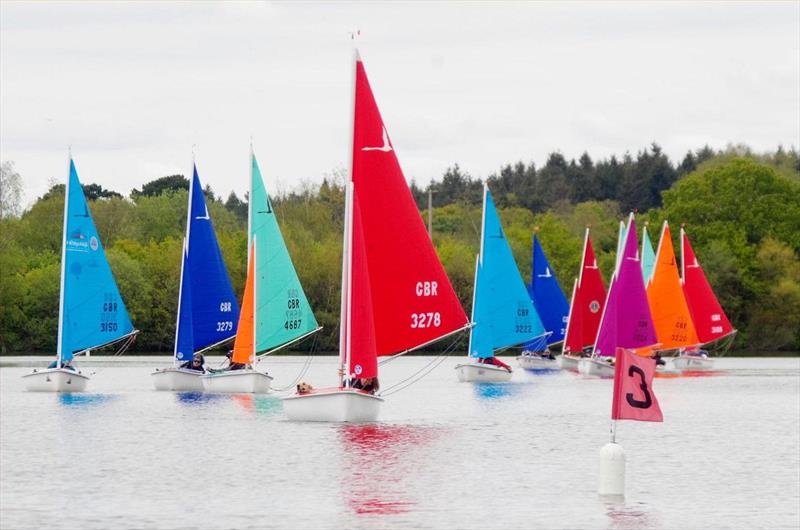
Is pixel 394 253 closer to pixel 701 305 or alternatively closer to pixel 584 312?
pixel 584 312

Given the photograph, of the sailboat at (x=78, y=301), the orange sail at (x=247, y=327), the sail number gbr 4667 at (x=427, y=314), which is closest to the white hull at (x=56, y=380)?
the sailboat at (x=78, y=301)

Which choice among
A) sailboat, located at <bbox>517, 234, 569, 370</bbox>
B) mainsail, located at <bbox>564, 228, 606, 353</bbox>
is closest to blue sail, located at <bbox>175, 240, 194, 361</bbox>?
sailboat, located at <bbox>517, 234, 569, 370</bbox>

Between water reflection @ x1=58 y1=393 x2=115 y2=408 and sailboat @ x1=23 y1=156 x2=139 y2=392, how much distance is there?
0.40 metres

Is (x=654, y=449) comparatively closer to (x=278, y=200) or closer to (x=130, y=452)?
(x=130, y=452)

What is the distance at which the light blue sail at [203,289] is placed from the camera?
5534 centimetres

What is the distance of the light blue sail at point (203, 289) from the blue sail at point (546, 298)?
26.8m

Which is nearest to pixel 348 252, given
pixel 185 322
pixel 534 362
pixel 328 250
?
pixel 185 322

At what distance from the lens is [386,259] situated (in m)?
38.3

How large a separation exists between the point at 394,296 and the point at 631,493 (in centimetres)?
1104

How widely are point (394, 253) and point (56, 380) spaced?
2031 centimetres

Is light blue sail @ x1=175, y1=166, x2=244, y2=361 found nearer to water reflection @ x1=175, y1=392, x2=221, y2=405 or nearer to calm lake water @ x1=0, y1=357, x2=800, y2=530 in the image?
water reflection @ x1=175, y1=392, x2=221, y2=405

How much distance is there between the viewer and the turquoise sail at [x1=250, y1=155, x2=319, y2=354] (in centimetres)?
5278

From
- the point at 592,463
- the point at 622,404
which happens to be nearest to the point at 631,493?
the point at 622,404

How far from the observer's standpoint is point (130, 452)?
117ft
